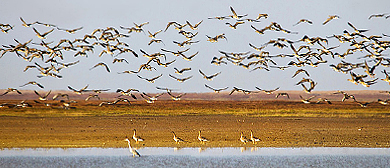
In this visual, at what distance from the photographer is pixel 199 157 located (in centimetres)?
2847

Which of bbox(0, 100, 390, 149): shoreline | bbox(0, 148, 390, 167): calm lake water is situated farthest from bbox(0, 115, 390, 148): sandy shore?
bbox(0, 148, 390, 167): calm lake water

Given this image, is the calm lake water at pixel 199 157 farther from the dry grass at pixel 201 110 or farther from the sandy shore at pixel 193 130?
the dry grass at pixel 201 110

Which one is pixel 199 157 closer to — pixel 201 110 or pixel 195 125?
pixel 195 125

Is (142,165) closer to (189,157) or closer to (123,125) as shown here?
(189,157)

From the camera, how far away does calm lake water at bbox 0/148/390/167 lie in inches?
1058

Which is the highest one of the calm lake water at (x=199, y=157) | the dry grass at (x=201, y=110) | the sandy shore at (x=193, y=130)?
the dry grass at (x=201, y=110)

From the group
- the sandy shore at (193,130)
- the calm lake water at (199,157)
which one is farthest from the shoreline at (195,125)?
the calm lake water at (199,157)

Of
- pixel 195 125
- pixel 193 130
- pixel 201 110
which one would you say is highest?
pixel 201 110

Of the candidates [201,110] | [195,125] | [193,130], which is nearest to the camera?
[193,130]

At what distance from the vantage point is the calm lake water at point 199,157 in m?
26.9

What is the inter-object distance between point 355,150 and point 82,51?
612 inches

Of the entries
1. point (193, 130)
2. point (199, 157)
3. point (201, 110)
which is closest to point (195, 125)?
point (193, 130)

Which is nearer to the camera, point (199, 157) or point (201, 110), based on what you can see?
point (199, 157)

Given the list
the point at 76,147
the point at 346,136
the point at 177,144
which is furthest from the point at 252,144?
the point at 76,147
